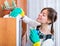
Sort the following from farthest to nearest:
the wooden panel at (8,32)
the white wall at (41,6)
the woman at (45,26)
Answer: the white wall at (41,6) < the woman at (45,26) < the wooden panel at (8,32)

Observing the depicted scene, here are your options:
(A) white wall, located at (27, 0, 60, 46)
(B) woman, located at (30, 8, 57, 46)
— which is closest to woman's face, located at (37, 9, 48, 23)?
(B) woman, located at (30, 8, 57, 46)

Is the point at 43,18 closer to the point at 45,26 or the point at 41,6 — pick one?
the point at 45,26

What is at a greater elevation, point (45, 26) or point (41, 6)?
point (41, 6)

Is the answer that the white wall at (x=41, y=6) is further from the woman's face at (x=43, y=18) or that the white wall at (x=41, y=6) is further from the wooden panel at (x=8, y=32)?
the wooden panel at (x=8, y=32)

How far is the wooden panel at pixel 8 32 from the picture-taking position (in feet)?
3.74

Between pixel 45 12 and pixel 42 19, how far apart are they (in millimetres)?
72

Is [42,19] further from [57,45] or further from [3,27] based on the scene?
[57,45]

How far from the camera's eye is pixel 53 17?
1.32 metres

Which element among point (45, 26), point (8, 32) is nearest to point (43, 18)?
point (45, 26)

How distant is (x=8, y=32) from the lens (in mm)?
1146

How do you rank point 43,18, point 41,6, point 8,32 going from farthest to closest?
point 41,6 → point 43,18 → point 8,32

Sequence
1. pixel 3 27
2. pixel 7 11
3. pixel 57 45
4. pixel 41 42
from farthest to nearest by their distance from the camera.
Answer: pixel 57 45 < pixel 7 11 < pixel 41 42 < pixel 3 27

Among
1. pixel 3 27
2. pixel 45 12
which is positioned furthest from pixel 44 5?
pixel 3 27

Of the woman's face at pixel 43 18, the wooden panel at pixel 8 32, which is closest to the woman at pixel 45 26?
the woman's face at pixel 43 18
